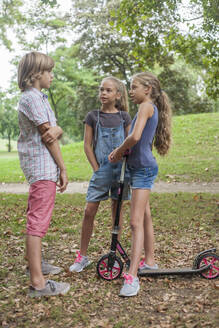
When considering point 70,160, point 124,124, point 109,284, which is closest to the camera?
point 109,284

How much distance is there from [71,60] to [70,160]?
1506 centimetres

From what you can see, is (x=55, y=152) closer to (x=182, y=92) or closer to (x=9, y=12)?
(x=9, y=12)

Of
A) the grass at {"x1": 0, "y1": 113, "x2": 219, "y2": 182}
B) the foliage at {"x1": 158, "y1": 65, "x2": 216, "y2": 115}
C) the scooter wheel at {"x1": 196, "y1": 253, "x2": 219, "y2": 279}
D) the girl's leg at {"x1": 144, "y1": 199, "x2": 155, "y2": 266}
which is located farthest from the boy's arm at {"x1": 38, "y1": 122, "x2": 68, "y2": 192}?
the foliage at {"x1": 158, "y1": 65, "x2": 216, "y2": 115}

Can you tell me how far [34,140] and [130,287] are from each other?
163cm

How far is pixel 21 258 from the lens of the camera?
16.1 ft

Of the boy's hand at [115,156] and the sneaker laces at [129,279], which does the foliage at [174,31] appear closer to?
the boy's hand at [115,156]

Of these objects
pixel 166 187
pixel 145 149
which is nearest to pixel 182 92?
pixel 166 187

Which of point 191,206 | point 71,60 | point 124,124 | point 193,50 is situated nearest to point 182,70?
point 71,60

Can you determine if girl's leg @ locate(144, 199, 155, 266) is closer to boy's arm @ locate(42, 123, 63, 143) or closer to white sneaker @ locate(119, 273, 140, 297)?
white sneaker @ locate(119, 273, 140, 297)

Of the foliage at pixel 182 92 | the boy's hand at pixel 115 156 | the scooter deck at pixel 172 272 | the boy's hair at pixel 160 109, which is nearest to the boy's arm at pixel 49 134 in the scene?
the boy's hand at pixel 115 156

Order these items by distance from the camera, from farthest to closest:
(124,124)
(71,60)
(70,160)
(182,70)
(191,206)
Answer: (182,70) < (71,60) < (70,160) < (191,206) < (124,124)

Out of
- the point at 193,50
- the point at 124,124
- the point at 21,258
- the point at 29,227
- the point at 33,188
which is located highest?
the point at 193,50

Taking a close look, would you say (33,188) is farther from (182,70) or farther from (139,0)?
(182,70)

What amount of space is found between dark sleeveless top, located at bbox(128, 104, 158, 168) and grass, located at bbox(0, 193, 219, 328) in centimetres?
124
